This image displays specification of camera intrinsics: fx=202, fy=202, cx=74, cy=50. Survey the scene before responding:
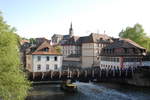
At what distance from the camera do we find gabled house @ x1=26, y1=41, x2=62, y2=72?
4781 centimetres

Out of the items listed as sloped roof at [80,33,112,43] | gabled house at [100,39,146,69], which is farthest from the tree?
sloped roof at [80,33,112,43]

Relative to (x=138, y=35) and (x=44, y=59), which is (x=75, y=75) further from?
(x=138, y=35)

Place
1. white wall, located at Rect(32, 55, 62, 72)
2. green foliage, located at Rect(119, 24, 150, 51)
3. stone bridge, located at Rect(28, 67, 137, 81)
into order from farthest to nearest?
green foliage, located at Rect(119, 24, 150, 51), white wall, located at Rect(32, 55, 62, 72), stone bridge, located at Rect(28, 67, 137, 81)

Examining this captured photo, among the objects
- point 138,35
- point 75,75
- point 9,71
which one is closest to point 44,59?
point 75,75

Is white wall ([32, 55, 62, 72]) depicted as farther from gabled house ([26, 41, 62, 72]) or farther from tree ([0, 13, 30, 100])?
tree ([0, 13, 30, 100])

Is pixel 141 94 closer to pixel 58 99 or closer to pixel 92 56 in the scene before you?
pixel 58 99

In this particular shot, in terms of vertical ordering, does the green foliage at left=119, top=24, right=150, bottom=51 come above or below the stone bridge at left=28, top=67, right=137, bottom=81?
above

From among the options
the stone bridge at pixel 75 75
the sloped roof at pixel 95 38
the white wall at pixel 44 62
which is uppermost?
the sloped roof at pixel 95 38

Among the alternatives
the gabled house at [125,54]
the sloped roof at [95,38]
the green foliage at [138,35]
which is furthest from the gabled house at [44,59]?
the green foliage at [138,35]

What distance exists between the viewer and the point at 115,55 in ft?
174

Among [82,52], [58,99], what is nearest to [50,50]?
[58,99]

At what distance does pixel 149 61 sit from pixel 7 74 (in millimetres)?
39084

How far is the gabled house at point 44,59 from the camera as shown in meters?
47.8

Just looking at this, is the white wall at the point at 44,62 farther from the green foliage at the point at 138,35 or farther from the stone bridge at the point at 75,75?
the green foliage at the point at 138,35
